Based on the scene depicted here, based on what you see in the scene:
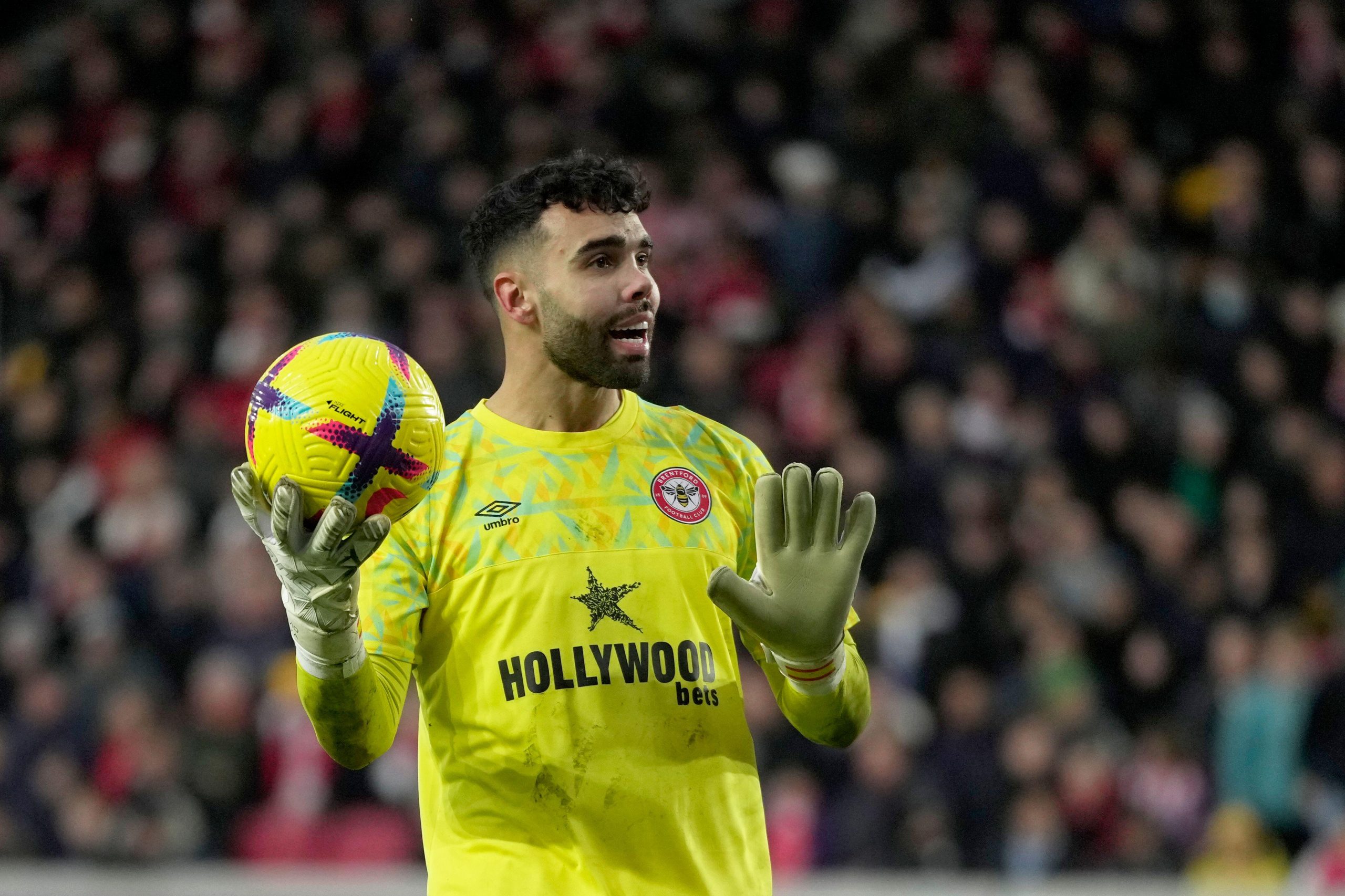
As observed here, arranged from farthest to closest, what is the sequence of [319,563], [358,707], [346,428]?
1. [358,707]
2. [346,428]
3. [319,563]

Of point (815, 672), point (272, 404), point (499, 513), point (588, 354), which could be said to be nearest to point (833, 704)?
point (815, 672)

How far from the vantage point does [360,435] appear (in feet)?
11.7

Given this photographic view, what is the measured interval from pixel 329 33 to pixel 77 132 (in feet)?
6.74

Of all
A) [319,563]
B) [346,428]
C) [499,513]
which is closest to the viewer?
[319,563]

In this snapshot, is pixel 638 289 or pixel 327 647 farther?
pixel 638 289

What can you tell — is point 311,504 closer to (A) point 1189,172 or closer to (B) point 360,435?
(B) point 360,435

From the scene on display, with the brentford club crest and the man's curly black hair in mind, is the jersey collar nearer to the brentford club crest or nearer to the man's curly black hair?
the brentford club crest

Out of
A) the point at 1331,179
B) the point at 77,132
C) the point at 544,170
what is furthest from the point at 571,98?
the point at 544,170

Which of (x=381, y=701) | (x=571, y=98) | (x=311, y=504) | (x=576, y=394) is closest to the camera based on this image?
(x=311, y=504)

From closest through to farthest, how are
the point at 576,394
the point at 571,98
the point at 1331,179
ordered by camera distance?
1. the point at 576,394
2. the point at 1331,179
3. the point at 571,98

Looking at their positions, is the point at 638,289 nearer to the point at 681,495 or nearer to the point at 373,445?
the point at 681,495

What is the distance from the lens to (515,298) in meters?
A: 4.16

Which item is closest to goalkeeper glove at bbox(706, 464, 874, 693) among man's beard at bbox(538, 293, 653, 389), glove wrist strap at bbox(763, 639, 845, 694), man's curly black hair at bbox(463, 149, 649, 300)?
glove wrist strap at bbox(763, 639, 845, 694)

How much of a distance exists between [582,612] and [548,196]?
0.94m
